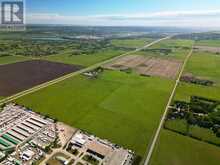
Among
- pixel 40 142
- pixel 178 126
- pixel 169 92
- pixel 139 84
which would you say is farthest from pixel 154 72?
pixel 40 142

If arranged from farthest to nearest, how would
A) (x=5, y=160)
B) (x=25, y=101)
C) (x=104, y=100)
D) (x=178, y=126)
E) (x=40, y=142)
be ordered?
(x=104, y=100), (x=25, y=101), (x=178, y=126), (x=40, y=142), (x=5, y=160)

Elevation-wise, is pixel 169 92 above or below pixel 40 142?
above

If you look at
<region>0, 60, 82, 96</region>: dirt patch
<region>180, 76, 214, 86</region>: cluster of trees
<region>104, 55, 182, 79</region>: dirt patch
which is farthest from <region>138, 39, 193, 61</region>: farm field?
<region>0, 60, 82, 96</region>: dirt patch

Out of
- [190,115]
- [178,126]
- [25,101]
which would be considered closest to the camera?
[178,126]

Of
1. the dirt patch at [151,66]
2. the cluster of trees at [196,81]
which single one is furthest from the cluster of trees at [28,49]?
the cluster of trees at [196,81]

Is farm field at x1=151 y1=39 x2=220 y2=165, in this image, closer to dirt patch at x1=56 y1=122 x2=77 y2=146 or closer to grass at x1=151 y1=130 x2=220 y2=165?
grass at x1=151 y1=130 x2=220 y2=165

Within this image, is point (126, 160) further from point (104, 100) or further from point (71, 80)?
point (71, 80)

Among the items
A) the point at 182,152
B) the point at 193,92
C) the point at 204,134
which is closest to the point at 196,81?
the point at 193,92
